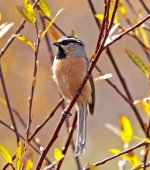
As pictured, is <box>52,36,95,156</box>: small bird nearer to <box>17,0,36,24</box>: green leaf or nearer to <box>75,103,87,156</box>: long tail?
<box>75,103,87,156</box>: long tail

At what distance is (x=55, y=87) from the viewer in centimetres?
857

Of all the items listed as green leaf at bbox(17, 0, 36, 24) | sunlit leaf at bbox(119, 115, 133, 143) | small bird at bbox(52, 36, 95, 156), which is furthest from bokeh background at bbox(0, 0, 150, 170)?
green leaf at bbox(17, 0, 36, 24)

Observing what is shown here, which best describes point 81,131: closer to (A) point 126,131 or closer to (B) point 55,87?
(A) point 126,131

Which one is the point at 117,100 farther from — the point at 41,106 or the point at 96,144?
the point at 41,106

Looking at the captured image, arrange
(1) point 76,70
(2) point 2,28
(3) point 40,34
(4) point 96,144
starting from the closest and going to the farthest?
(3) point 40,34
(2) point 2,28
(1) point 76,70
(4) point 96,144

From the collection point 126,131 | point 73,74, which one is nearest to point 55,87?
point 73,74

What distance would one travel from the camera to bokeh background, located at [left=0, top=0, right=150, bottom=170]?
8.42m

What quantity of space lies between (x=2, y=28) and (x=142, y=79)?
26.5 ft

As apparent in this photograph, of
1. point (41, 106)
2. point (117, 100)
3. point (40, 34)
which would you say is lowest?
point (117, 100)

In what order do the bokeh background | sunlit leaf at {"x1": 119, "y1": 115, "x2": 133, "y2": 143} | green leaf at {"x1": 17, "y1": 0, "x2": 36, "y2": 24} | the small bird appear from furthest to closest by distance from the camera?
the bokeh background < the small bird < sunlit leaf at {"x1": 119, "y1": 115, "x2": 133, "y2": 143} < green leaf at {"x1": 17, "y1": 0, "x2": 36, "y2": 24}

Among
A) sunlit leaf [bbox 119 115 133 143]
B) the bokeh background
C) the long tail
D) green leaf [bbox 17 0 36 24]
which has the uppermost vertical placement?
green leaf [bbox 17 0 36 24]

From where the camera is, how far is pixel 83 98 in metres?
3.42

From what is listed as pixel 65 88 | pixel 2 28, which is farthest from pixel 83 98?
pixel 2 28

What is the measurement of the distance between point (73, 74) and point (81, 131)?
33 centimetres
